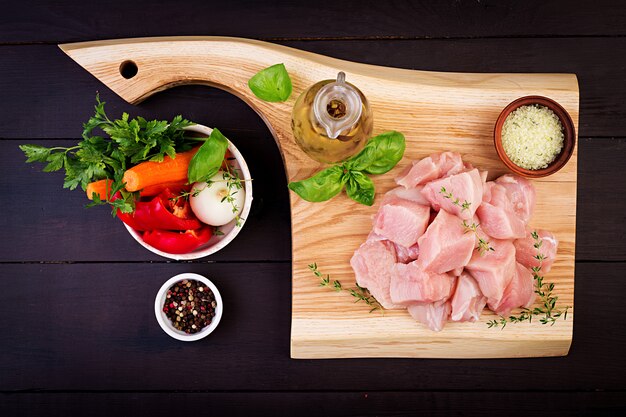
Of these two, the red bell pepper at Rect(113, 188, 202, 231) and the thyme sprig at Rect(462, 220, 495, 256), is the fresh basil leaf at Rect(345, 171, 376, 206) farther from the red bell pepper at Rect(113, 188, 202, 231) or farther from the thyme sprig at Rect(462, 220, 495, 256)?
the red bell pepper at Rect(113, 188, 202, 231)

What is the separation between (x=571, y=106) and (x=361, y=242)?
60cm

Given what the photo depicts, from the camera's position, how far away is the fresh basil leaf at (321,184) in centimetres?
117

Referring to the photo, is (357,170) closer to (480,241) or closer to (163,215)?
(480,241)

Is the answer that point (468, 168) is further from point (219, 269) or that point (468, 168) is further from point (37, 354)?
point (37, 354)

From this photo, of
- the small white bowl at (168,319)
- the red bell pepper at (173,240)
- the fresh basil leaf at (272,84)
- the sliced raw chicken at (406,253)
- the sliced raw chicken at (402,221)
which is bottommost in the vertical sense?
the small white bowl at (168,319)

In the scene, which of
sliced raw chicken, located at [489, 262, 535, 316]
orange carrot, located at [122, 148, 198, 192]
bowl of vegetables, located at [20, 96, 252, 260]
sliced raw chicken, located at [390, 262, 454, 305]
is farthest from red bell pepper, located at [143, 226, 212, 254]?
sliced raw chicken, located at [489, 262, 535, 316]

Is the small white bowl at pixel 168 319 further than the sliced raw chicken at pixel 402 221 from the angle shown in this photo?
Yes

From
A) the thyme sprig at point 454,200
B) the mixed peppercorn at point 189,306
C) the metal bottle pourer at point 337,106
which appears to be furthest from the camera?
the mixed peppercorn at point 189,306

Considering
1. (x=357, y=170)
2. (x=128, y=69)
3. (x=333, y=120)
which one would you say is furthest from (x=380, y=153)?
(x=128, y=69)

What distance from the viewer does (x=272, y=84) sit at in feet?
3.92

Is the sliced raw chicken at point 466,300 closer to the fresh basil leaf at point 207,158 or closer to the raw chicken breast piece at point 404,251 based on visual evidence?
the raw chicken breast piece at point 404,251

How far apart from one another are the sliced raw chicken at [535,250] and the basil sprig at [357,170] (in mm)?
350

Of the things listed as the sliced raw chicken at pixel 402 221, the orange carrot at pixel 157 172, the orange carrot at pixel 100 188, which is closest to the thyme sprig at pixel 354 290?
the sliced raw chicken at pixel 402 221

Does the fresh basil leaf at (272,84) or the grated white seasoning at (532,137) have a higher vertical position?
the fresh basil leaf at (272,84)
